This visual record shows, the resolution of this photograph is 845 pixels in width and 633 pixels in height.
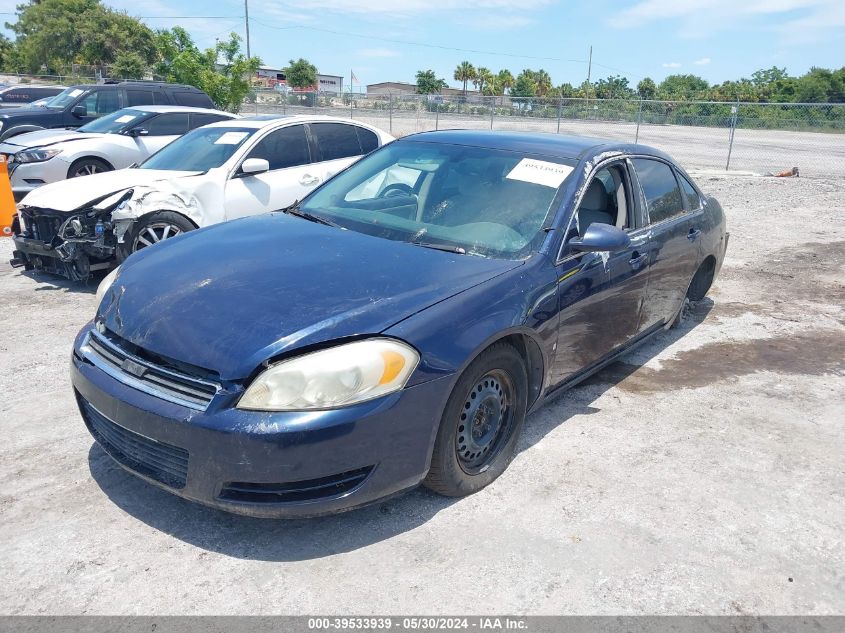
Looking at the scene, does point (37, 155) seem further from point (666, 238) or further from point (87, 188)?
point (666, 238)

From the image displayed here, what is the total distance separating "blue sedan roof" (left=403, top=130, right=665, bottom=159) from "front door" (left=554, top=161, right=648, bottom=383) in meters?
0.16

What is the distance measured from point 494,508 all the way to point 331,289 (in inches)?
50.4

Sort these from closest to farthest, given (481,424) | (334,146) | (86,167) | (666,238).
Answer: (481,424) < (666,238) < (334,146) < (86,167)

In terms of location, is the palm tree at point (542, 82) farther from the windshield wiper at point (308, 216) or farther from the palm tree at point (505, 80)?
the windshield wiper at point (308, 216)

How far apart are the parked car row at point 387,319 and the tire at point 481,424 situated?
0.5 inches

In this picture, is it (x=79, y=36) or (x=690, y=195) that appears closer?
(x=690, y=195)

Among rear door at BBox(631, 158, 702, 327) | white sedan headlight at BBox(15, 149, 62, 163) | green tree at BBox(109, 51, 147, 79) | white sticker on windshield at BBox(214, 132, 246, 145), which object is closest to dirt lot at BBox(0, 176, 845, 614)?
rear door at BBox(631, 158, 702, 327)

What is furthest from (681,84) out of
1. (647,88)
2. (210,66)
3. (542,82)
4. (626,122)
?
(210,66)

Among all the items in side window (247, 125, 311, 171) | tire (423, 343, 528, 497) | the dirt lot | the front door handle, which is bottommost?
the dirt lot

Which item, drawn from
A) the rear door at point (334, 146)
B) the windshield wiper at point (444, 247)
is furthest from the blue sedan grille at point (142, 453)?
the rear door at point (334, 146)

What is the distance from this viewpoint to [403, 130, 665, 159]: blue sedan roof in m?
4.28

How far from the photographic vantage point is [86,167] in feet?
33.0

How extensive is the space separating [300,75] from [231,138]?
86893 millimetres

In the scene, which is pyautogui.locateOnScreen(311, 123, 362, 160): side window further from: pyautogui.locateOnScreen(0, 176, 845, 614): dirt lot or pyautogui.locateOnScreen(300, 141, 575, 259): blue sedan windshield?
pyautogui.locateOnScreen(0, 176, 845, 614): dirt lot
